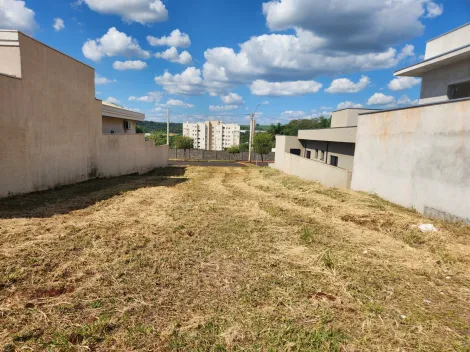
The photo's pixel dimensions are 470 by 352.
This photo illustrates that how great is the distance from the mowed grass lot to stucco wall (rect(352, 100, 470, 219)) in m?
1.00

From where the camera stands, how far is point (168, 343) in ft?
8.75

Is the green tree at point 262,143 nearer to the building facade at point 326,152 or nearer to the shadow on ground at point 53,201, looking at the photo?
the building facade at point 326,152

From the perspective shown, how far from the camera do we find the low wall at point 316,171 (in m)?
12.8

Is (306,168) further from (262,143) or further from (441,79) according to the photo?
(262,143)

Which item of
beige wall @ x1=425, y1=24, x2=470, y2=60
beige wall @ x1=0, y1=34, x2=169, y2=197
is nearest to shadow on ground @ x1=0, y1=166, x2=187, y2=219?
beige wall @ x1=0, y1=34, x2=169, y2=197

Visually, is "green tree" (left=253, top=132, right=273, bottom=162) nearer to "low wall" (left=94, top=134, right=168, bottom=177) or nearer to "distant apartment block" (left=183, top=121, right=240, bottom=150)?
"low wall" (left=94, top=134, right=168, bottom=177)

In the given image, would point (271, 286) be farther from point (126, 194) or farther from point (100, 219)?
point (126, 194)

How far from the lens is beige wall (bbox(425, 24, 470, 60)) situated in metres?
10.3

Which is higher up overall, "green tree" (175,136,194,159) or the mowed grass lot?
"green tree" (175,136,194,159)

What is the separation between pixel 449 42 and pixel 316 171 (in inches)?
317

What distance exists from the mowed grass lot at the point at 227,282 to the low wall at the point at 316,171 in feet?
17.8

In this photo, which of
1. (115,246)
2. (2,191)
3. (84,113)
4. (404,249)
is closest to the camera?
(115,246)

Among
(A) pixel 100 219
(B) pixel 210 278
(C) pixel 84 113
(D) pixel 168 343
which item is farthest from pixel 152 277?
(C) pixel 84 113

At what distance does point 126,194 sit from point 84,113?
5422 millimetres
